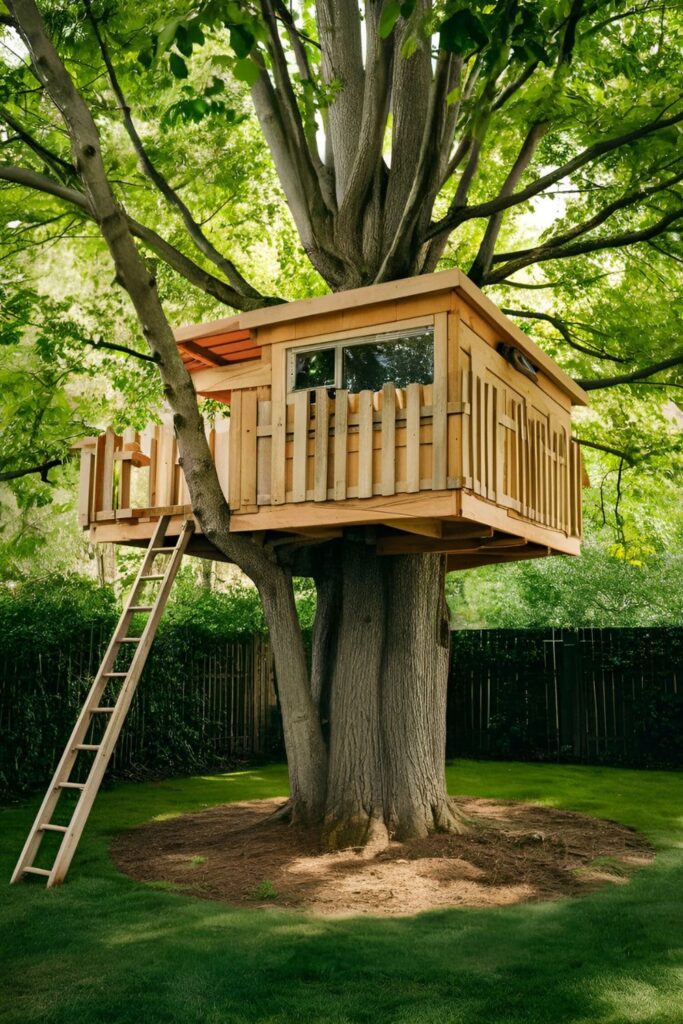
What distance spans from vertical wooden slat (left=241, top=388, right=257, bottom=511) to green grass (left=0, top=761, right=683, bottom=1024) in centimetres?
336

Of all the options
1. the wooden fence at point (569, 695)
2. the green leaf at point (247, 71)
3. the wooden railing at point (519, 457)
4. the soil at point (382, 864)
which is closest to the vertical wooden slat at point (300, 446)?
Answer: the wooden railing at point (519, 457)

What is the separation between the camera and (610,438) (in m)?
14.5

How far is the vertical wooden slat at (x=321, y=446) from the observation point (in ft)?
26.6

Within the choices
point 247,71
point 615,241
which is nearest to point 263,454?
point 247,71

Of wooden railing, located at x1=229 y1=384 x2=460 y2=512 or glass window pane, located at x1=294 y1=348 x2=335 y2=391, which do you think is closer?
wooden railing, located at x1=229 y1=384 x2=460 y2=512

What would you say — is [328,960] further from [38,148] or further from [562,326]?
[562,326]

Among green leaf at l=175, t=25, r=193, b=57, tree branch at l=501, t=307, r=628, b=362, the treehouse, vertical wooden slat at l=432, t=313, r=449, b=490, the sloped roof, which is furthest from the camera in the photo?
tree branch at l=501, t=307, r=628, b=362

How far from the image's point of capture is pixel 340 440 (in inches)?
319

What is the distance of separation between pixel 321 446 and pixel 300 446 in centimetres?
23

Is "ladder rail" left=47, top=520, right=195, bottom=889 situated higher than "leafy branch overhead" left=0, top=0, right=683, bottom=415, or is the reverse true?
"leafy branch overhead" left=0, top=0, right=683, bottom=415

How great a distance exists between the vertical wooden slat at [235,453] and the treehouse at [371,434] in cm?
1

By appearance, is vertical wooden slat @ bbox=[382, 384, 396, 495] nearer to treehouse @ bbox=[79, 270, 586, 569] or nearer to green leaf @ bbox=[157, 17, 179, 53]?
treehouse @ bbox=[79, 270, 586, 569]

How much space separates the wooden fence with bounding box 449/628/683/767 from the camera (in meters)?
14.8

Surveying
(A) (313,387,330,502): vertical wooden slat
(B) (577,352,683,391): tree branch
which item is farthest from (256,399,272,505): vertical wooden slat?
(B) (577,352,683,391): tree branch
